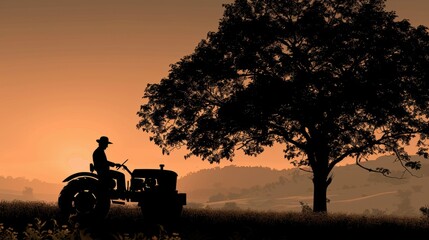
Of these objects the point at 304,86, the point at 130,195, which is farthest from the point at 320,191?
the point at 130,195

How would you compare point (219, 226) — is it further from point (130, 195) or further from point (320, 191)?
point (320, 191)

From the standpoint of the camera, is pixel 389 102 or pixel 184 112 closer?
pixel 389 102

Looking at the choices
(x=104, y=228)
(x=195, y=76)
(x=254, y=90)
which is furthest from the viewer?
(x=195, y=76)

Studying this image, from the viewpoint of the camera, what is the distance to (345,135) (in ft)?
91.4

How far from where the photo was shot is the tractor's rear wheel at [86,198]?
17.3 metres

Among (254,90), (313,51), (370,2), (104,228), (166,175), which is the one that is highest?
(370,2)

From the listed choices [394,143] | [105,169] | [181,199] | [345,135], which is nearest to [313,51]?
[345,135]

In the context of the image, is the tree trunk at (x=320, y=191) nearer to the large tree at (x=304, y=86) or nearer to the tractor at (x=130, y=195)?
the large tree at (x=304, y=86)

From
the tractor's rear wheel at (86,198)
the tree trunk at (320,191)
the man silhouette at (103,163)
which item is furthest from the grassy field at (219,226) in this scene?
the tree trunk at (320,191)

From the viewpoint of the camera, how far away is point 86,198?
1744 cm

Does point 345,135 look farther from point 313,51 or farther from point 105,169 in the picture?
point 105,169

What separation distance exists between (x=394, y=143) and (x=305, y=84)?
6086mm

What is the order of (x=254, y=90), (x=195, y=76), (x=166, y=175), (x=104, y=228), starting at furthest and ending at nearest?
(x=195, y=76), (x=254, y=90), (x=166, y=175), (x=104, y=228)

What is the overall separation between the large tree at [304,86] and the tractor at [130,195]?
8.71 meters
